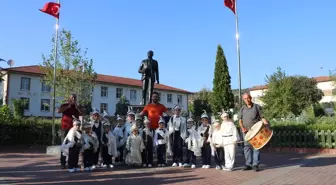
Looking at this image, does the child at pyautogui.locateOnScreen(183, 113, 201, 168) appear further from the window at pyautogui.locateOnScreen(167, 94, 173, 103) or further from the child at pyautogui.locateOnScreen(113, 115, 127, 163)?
the window at pyautogui.locateOnScreen(167, 94, 173, 103)

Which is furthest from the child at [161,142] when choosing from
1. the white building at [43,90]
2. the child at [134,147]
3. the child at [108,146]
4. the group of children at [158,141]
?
the white building at [43,90]

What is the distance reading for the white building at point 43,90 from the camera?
1997 inches

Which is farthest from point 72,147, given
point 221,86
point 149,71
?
point 221,86

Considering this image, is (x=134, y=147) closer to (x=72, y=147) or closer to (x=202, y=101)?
(x=72, y=147)

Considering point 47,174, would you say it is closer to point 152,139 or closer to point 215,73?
point 152,139

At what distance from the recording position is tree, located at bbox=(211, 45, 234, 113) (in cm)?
4366

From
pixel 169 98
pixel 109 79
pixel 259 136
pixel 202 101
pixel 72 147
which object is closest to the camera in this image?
pixel 259 136

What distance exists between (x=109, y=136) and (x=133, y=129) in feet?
2.47

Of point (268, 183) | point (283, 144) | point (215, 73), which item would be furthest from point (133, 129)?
point (215, 73)

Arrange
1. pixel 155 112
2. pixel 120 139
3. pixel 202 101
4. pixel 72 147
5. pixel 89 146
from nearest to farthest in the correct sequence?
pixel 72 147
pixel 89 146
pixel 120 139
pixel 155 112
pixel 202 101

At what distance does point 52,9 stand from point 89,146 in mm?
11611

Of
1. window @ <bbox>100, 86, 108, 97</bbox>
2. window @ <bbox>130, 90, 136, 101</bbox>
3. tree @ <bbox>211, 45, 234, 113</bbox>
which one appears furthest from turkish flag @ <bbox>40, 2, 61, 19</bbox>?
window @ <bbox>130, 90, 136, 101</bbox>

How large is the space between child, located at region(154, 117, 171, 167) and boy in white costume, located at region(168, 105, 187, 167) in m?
0.20

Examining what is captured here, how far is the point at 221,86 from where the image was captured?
4500 centimetres
